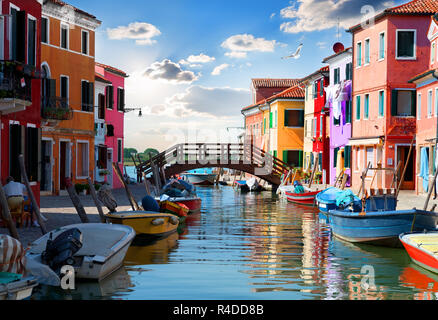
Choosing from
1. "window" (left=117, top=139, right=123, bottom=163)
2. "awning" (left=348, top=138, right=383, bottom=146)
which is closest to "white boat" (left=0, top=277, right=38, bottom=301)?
"awning" (left=348, top=138, right=383, bottom=146)

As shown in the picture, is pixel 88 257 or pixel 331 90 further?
pixel 331 90

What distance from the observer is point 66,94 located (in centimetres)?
2866

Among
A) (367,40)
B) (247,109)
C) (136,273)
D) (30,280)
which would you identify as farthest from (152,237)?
(247,109)

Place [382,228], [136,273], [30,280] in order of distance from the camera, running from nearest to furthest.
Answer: [30,280] < [136,273] < [382,228]

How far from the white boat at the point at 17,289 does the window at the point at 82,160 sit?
865 inches

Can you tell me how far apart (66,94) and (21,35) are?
11425mm

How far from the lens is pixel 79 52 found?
29.7m

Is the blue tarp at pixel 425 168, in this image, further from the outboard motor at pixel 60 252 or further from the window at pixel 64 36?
the outboard motor at pixel 60 252

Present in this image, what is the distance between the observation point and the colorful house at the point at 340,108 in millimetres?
36875

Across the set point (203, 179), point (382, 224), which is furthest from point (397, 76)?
point (203, 179)

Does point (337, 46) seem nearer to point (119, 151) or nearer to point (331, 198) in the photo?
point (119, 151)
